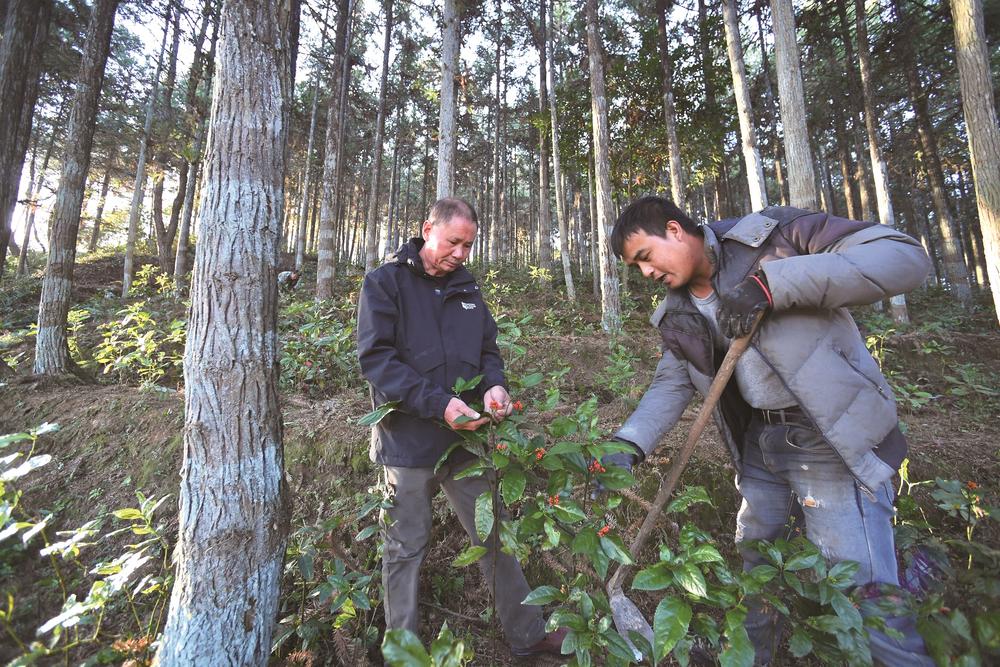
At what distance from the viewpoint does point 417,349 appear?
2.10 metres

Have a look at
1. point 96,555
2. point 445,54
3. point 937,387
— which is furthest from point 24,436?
point 937,387

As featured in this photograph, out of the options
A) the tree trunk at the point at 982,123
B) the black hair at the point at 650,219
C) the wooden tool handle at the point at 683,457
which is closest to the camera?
the wooden tool handle at the point at 683,457

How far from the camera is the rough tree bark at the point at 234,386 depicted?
1.82 m

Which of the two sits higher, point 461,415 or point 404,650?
point 461,415

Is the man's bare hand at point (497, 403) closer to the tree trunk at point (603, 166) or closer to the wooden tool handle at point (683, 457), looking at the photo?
the wooden tool handle at point (683, 457)

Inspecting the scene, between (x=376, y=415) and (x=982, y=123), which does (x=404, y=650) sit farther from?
(x=982, y=123)

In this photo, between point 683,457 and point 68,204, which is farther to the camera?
point 68,204

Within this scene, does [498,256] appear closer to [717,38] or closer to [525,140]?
[525,140]

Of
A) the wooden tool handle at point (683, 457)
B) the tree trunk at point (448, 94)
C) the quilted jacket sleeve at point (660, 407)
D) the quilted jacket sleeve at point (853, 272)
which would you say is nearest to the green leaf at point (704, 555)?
the wooden tool handle at point (683, 457)

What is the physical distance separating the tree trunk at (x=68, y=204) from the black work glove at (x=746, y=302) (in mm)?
7637

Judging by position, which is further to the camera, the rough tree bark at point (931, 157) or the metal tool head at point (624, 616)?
the rough tree bark at point (931, 157)

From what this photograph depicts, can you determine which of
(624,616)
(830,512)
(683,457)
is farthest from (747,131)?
(624,616)

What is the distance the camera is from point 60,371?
5.28 metres

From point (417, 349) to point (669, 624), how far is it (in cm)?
152
